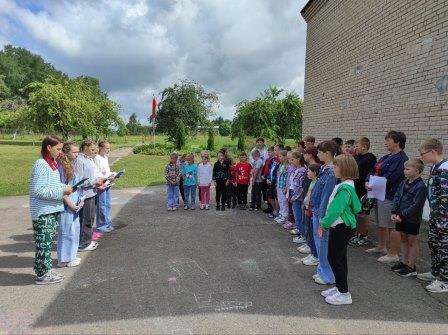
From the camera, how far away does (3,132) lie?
76.2 metres

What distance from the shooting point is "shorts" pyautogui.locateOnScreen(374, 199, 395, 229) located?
18.6ft

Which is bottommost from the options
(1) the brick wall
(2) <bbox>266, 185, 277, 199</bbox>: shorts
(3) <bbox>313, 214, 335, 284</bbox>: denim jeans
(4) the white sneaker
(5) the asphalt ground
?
(5) the asphalt ground

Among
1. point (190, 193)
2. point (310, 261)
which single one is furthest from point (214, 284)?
point (190, 193)

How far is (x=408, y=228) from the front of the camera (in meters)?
4.91

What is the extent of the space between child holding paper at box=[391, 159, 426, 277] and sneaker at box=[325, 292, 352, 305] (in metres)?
1.32

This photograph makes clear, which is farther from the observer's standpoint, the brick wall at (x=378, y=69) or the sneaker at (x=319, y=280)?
the brick wall at (x=378, y=69)

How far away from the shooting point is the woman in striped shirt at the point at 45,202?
15.0ft

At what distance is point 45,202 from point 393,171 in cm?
492

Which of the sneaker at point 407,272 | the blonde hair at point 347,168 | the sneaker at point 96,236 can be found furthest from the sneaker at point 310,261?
the sneaker at point 96,236

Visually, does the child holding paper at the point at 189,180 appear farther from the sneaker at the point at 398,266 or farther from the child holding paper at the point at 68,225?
the sneaker at the point at 398,266

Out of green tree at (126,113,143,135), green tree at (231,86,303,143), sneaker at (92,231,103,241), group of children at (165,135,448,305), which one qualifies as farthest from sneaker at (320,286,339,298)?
green tree at (126,113,143,135)

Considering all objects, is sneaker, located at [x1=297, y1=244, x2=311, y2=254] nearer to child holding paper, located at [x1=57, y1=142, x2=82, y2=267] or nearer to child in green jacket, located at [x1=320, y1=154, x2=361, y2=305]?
child in green jacket, located at [x1=320, y1=154, x2=361, y2=305]

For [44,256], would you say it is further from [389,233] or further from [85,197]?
[389,233]

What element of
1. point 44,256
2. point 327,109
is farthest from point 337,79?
point 44,256
